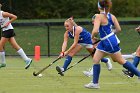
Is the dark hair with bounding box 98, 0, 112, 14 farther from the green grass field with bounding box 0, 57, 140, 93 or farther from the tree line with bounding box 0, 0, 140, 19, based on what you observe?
the tree line with bounding box 0, 0, 140, 19

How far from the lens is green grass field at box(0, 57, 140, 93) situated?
44.9 feet

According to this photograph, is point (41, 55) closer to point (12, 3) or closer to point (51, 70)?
point (51, 70)

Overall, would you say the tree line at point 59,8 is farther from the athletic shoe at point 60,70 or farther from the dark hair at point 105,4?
the dark hair at point 105,4

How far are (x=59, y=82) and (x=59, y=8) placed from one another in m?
36.8

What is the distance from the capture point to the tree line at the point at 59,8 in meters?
50.7

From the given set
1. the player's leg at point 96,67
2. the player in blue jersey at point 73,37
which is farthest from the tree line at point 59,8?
the player's leg at point 96,67

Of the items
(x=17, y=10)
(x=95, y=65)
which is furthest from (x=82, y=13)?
(x=95, y=65)

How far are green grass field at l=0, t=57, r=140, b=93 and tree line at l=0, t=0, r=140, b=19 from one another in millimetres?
31387

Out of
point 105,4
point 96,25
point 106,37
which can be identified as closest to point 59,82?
point 106,37

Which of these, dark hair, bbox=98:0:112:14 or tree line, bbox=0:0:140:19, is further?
tree line, bbox=0:0:140:19

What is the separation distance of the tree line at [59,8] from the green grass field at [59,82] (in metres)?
31.4

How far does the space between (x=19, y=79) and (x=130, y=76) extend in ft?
8.71

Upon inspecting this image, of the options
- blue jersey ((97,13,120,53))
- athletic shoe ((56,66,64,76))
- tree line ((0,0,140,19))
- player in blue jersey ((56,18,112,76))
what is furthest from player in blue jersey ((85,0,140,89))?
tree line ((0,0,140,19))

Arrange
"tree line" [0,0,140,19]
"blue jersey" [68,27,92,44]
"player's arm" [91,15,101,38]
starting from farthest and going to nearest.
Result: "tree line" [0,0,140,19]
"blue jersey" [68,27,92,44]
"player's arm" [91,15,101,38]
